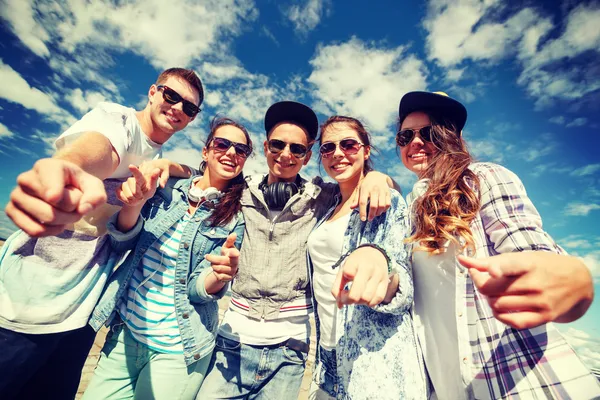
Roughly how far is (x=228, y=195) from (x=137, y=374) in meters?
1.73

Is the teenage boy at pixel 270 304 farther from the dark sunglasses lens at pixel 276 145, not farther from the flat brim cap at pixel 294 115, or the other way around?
the flat brim cap at pixel 294 115

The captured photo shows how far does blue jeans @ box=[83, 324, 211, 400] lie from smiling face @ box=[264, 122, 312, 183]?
74.4 inches

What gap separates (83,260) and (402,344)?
7.66 feet

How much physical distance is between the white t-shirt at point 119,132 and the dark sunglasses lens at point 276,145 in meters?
1.25

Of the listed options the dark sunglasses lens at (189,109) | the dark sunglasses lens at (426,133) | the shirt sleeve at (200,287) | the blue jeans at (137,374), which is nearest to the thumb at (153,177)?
the shirt sleeve at (200,287)

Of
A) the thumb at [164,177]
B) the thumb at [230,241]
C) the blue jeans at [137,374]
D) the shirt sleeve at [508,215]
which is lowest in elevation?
the blue jeans at [137,374]

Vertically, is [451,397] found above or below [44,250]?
below

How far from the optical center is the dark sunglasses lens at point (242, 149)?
2.70 metres

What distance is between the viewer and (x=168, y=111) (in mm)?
2639

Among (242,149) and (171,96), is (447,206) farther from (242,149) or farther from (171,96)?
(171,96)

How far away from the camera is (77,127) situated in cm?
163

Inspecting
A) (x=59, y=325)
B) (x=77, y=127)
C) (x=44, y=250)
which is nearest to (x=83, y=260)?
(x=44, y=250)

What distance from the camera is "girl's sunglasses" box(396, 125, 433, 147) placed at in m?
2.13

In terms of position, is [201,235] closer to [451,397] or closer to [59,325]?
[59,325]
